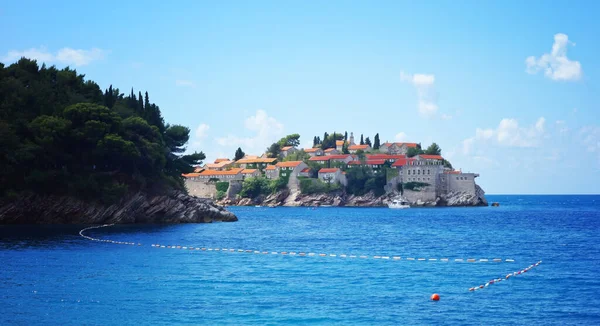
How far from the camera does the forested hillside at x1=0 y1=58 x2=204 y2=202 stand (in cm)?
6706

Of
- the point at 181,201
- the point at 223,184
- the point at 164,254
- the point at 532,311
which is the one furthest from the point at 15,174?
the point at 223,184

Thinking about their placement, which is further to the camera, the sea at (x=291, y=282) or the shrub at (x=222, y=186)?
the shrub at (x=222, y=186)

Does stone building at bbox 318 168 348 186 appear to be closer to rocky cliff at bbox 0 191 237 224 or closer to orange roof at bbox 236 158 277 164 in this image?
orange roof at bbox 236 158 277 164

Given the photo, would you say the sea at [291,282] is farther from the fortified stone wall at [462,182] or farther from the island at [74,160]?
the fortified stone wall at [462,182]

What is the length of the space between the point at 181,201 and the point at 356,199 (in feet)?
274

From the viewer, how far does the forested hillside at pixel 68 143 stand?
6706 cm

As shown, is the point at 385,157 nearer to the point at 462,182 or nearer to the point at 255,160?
the point at 462,182

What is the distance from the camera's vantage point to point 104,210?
70625mm

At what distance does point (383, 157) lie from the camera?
162 m

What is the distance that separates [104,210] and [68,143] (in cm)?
820

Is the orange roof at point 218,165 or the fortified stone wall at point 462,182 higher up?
the orange roof at point 218,165

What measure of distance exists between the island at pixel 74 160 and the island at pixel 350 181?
254 feet

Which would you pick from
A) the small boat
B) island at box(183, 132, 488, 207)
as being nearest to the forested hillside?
the small boat

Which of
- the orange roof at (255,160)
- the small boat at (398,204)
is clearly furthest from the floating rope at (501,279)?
the orange roof at (255,160)
